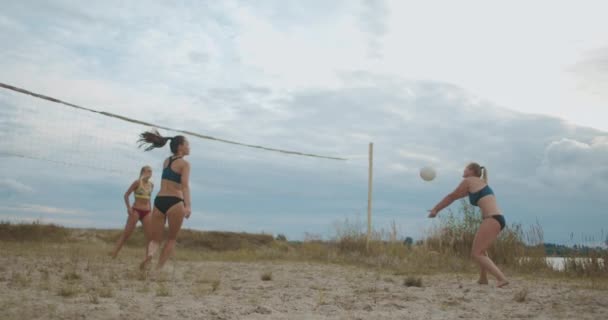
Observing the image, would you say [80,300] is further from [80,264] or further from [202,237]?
[202,237]

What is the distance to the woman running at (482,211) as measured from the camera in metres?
7.63

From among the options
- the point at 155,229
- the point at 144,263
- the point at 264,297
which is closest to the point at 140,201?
the point at 144,263

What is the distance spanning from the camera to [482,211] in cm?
782

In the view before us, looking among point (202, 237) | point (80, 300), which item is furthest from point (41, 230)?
point (80, 300)

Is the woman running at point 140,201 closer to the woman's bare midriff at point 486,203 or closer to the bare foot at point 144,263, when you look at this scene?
the bare foot at point 144,263

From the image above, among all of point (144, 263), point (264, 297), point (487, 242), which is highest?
point (487, 242)

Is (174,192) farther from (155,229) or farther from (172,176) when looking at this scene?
(155,229)

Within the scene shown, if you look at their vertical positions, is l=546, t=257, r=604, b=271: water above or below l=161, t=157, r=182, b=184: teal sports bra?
below

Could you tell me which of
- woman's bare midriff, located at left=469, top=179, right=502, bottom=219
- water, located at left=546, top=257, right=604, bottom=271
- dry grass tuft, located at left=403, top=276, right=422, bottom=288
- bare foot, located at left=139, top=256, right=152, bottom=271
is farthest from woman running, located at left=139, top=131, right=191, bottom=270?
water, located at left=546, top=257, right=604, bottom=271

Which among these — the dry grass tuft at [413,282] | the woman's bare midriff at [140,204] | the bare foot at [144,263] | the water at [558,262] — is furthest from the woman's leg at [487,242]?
the woman's bare midriff at [140,204]

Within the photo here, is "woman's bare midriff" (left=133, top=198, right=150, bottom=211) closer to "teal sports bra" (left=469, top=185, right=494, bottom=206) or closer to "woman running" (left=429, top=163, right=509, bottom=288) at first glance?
"woman running" (left=429, top=163, right=509, bottom=288)

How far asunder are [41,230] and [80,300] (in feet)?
43.0

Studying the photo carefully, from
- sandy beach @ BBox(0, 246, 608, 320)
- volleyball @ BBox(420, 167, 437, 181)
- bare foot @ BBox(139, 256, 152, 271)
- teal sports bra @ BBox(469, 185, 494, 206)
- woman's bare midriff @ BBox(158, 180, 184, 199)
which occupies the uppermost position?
volleyball @ BBox(420, 167, 437, 181)

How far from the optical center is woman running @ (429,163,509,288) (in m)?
7.63
